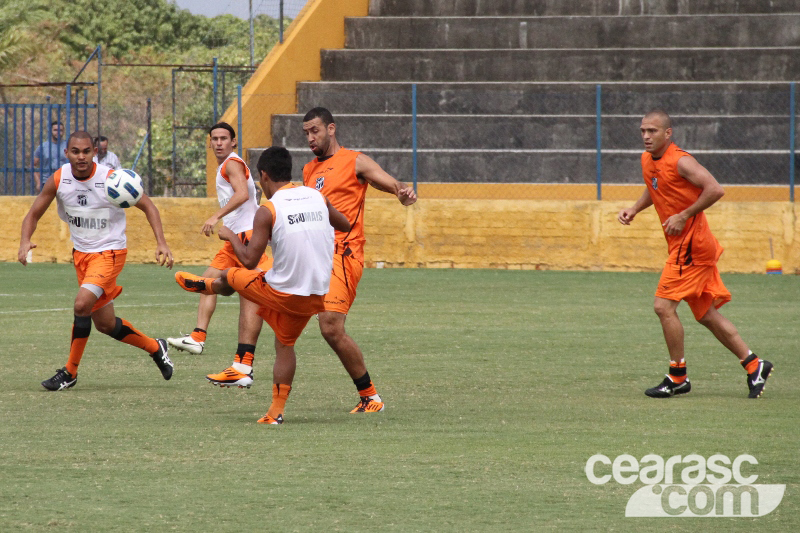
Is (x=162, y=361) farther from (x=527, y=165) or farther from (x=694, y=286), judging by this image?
(x=527, y=165)

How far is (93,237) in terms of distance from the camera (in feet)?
31.9

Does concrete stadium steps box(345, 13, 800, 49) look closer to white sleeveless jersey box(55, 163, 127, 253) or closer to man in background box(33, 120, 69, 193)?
man in background box(33, 120, 69, 193)

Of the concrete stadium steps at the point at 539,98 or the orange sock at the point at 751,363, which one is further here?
the concrete stadium steps at the point at 539,98

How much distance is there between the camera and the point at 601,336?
40.2 feet

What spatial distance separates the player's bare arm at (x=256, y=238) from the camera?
24.4ft

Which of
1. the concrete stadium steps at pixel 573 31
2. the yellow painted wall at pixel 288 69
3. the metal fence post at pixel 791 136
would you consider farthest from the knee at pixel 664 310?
the concrete stadium steps at pixel 573 31

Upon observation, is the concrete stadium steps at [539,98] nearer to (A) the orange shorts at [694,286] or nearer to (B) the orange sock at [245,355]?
Answer: (A) the orange shorts at [694,286]

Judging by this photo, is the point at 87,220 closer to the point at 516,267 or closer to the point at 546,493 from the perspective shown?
the point at 546,493

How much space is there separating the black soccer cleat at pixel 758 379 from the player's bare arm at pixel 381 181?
2593 mm

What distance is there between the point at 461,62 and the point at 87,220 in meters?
16.2

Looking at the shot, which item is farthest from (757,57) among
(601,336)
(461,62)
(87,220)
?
(87,220)

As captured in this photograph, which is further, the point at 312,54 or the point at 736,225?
the point at 312,54

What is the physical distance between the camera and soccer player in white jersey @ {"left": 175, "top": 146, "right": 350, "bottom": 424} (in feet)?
24.7

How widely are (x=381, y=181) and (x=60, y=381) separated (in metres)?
2.68
